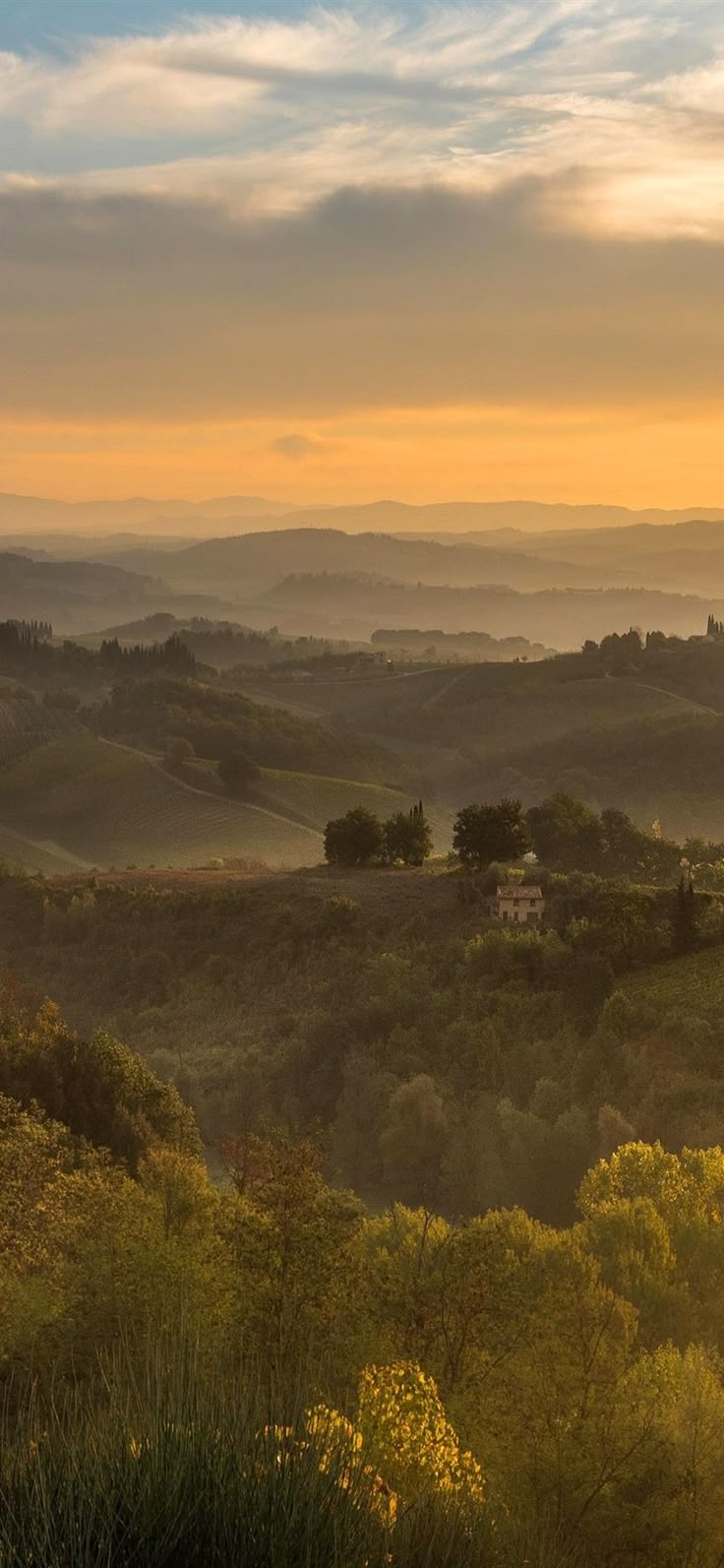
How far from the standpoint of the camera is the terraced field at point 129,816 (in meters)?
126

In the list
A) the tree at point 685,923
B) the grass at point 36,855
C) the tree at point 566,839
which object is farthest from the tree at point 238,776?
the tree at point 685,923

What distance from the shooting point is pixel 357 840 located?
8256cm

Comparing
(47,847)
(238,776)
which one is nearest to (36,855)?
(47,847)

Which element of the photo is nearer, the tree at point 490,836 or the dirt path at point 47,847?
the tree at point 490,836

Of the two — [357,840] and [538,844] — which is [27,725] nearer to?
[357,840]

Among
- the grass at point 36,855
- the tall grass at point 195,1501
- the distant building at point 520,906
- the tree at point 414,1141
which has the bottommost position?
the tree at point 414,1141

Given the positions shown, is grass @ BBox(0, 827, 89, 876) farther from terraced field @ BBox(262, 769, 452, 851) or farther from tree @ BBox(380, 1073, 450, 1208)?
tree @ BBox(380, 1073, 450, 1208)

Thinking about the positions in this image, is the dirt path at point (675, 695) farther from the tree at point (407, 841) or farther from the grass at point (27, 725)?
the tree at point (407, 841)

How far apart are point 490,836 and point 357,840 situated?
10.4 m

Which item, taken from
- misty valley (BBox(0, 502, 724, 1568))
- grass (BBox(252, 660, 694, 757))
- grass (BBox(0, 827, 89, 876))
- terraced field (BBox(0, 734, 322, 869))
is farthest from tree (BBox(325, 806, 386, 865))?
grass (BBox(252, 660, 694, 757))

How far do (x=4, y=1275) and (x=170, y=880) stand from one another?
57166 mm

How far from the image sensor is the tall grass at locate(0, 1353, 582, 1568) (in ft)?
40.6

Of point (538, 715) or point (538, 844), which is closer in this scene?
point (538, 844)

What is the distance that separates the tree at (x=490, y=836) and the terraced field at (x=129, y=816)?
43.4 metres
